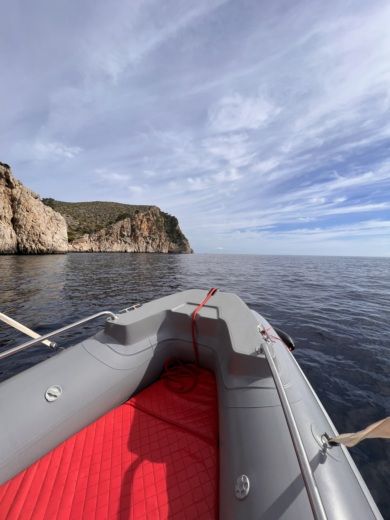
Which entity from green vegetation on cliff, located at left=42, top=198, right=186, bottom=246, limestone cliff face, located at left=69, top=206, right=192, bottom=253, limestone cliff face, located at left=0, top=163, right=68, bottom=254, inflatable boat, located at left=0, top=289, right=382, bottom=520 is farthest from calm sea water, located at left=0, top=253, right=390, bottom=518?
green vegetation on cliff, located at left=42, top=198, right=186, bottom=246

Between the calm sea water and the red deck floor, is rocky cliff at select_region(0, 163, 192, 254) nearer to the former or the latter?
the calm sea water

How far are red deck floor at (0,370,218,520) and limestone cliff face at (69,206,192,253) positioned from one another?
266 feet

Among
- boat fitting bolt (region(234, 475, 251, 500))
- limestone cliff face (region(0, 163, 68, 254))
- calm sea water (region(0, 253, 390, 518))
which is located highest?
limestone cliff face (region(0, 163, 68, 254))

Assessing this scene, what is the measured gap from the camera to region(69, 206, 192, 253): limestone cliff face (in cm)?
8062

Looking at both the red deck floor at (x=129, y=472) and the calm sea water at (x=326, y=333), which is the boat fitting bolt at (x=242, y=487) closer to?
the red deck floor at (x=129, y=472)

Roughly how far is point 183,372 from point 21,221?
173 ft

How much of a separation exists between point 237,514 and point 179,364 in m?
1.90

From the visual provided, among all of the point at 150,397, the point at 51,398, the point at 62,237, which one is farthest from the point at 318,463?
the point at 62,237

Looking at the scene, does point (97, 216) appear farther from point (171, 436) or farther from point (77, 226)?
point (171, 436)

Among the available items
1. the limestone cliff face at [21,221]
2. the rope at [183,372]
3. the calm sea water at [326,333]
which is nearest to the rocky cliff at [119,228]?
the limestone cliff face at [21,221]

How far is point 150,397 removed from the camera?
2.75 m

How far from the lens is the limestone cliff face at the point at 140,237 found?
265 feet

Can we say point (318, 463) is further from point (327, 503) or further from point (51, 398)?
point (51, 398)

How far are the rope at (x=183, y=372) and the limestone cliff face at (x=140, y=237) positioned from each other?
80412mm
